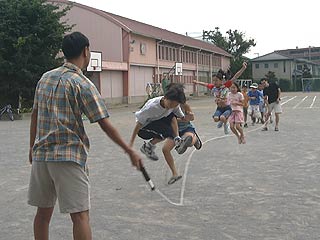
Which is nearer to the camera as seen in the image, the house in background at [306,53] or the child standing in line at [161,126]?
the child standing in line at [161,126]

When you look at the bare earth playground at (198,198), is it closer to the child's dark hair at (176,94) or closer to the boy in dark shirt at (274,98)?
the child's dark hair at (176,94)

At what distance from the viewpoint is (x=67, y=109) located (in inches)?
133

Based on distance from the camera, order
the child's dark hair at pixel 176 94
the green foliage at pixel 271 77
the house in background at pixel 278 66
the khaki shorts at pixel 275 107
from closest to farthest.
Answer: the child's dark hair at pixel 176 94
the khaki shorts at pixel 275 107
the green foliage at pixel 271 77
the house in background at pixel 278 66

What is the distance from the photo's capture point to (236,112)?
11.3 m

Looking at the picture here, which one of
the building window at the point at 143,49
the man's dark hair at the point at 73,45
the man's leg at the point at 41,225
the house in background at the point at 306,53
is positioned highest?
the house in background at the point at 306,53

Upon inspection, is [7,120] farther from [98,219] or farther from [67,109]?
[67,109]

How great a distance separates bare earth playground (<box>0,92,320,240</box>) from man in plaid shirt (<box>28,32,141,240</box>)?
1110 mm

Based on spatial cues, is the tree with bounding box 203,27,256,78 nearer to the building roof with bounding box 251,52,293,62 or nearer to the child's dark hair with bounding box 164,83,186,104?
the building roof with bounding box 251,52,293,62

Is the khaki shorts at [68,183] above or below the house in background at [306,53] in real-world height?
below

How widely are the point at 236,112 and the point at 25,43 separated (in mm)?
16760

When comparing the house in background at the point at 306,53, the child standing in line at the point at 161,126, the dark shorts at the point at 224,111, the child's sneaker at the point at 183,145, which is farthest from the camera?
the house in background at the point at 306,53

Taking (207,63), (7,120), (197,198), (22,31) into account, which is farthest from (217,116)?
(207,63)

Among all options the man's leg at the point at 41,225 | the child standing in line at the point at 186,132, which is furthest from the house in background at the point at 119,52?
the man's leg at the point at 41,225

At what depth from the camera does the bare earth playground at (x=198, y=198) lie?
4578 millimetres
